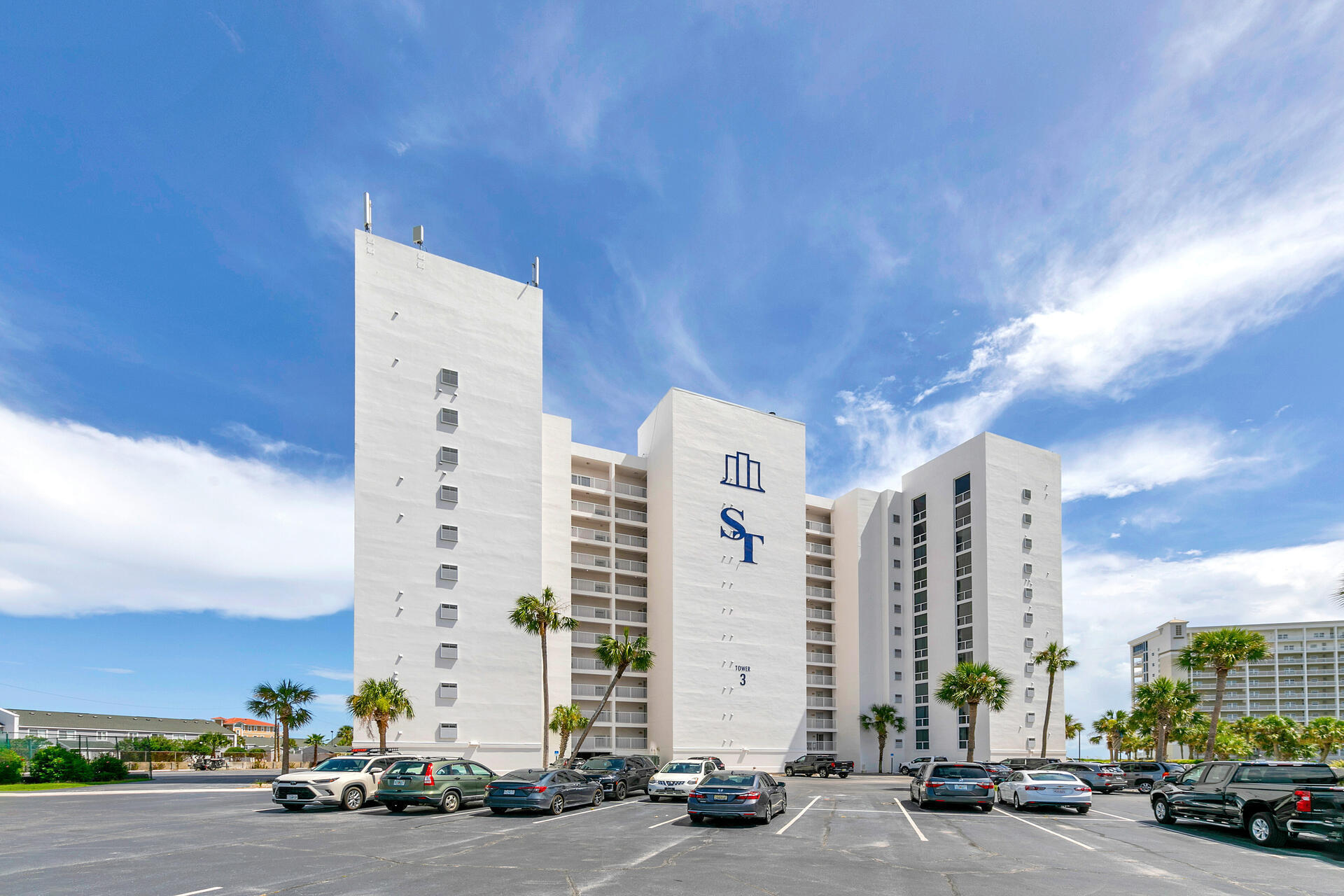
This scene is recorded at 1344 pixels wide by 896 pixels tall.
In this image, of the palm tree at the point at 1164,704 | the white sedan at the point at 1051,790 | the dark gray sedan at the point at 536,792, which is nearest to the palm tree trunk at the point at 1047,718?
the palm tree at the point at 1164,704

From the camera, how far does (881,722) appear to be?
71812 mm

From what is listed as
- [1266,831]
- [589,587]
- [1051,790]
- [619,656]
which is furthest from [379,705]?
[1266,831]

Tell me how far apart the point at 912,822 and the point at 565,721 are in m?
34.1

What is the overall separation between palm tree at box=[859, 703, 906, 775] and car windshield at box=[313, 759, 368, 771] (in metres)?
53.4

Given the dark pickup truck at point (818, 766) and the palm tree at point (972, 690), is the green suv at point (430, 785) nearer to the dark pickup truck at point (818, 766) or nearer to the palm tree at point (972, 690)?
the dark pickup truck at point (818, 766)

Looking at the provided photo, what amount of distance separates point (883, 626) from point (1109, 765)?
3034 centimetres

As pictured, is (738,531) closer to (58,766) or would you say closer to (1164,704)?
(1164,704)

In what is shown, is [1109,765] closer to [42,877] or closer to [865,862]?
[865,862]

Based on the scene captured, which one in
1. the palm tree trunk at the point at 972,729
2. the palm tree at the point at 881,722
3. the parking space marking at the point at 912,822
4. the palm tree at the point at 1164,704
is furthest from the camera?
the palm tree at the point at 881,722

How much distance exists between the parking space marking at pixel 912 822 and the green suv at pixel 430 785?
13.0 meters

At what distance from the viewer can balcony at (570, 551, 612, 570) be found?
62.4m

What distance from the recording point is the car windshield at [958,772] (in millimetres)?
27797

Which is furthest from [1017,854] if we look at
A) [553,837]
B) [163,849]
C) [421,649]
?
[421,649]

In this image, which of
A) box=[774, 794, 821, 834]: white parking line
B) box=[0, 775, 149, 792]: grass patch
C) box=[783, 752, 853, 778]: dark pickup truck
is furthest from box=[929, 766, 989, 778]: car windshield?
box=[0, 775, 149, 792]: grass patch
